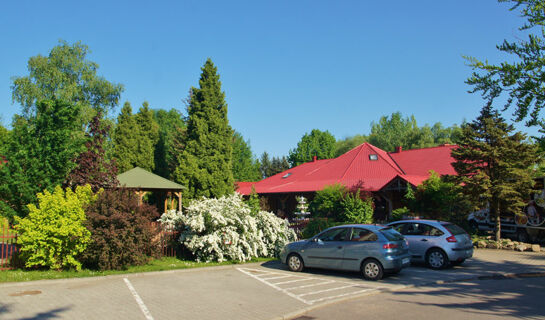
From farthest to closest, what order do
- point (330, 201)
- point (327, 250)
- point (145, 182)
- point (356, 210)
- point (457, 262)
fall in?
point (145, 182)
point (330, 201)
point (356, 210)
point (457, 262)
point (327, 250)

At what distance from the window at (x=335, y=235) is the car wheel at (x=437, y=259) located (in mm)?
3463

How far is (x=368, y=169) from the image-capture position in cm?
2953

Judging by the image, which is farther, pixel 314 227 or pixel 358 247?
pixel 314 227

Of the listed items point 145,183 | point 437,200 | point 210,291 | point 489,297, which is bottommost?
point 210,291

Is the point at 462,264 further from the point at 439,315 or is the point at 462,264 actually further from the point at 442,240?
the point at 439,315

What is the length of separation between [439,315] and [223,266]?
24.9ft

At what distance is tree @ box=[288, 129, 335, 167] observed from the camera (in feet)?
220

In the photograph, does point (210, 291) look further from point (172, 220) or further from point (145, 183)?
point (145, 183)

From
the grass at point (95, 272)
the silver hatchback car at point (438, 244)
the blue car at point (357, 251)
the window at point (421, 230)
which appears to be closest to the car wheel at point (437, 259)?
the silver hatchback car at point (438, 244)

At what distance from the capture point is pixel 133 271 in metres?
11.6

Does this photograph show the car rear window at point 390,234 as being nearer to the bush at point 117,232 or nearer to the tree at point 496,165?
the bush at point 117,232

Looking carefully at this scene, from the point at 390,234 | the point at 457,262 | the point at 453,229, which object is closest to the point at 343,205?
the point at 453,229

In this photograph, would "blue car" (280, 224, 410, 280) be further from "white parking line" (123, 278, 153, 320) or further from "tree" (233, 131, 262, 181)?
"tree" (233, 131, 262, 181)

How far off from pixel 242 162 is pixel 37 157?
48604 millimetres
